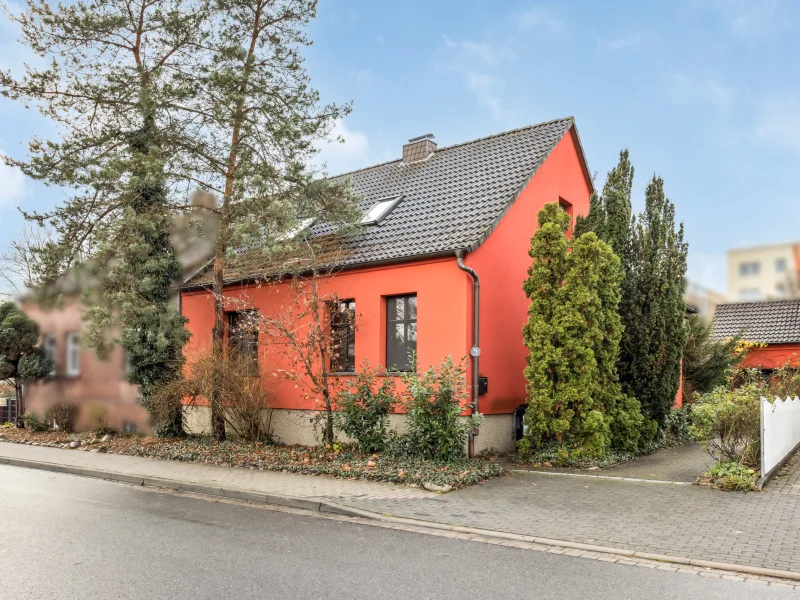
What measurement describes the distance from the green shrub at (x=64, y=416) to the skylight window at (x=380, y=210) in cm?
947

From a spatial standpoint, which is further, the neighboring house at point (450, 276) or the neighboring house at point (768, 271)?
the neighboring house at point (450, 276)

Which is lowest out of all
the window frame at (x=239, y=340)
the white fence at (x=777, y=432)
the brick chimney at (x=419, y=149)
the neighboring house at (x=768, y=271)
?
the white fence at (x=777, y=432)

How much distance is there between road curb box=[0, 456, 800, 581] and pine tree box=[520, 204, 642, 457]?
461cm

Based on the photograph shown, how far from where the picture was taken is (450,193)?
15.6 meters

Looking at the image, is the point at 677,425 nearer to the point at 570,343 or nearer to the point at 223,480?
the point at 570,343

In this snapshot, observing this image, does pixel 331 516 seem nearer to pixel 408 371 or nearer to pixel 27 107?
pixel 408 371

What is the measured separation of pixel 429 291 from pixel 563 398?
3286 mm

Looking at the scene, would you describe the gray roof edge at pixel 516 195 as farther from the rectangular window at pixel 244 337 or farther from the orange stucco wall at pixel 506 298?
the rectangular window at pixel 244 337

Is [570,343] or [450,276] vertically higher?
[450,276]

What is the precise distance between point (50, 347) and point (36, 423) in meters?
2.16

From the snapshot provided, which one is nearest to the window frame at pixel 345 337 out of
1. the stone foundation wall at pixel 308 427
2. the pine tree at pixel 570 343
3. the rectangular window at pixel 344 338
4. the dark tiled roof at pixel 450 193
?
the rectangular window at pixel 344 338

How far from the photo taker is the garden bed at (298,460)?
10312 millimetres

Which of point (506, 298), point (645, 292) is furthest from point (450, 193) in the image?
point (645, 292)

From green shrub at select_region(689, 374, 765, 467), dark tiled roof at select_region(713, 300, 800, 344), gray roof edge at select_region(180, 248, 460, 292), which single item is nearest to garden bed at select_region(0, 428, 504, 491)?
green shrub at select_region(689, 374, 765, 467)
